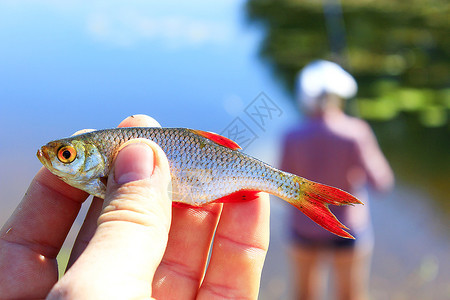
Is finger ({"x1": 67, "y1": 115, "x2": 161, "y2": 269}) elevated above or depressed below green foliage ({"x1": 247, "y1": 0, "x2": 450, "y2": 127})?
below

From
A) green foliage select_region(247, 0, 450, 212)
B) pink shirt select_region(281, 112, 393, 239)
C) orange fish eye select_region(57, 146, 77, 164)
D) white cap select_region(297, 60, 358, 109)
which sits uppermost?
green foliage select_region(247, 0, 450, 212)

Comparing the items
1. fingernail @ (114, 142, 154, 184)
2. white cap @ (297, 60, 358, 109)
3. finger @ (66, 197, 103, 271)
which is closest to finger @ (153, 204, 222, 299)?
finger @ (66, 197, 103, 271)

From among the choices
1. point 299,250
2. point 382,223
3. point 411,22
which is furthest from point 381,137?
point 411,22

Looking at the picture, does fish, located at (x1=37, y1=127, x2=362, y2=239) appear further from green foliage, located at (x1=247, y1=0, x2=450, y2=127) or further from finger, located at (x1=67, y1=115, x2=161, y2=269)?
green foliage, located at (x1=247, y1=0, x2=450, y2=127)

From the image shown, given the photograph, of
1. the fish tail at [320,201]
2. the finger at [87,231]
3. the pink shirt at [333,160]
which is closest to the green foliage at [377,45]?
the pink shirt at [333,160]

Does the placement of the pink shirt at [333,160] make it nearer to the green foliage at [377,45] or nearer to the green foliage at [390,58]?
the green foliage at [390,58]

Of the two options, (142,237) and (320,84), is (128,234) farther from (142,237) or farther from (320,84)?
(320,84)
